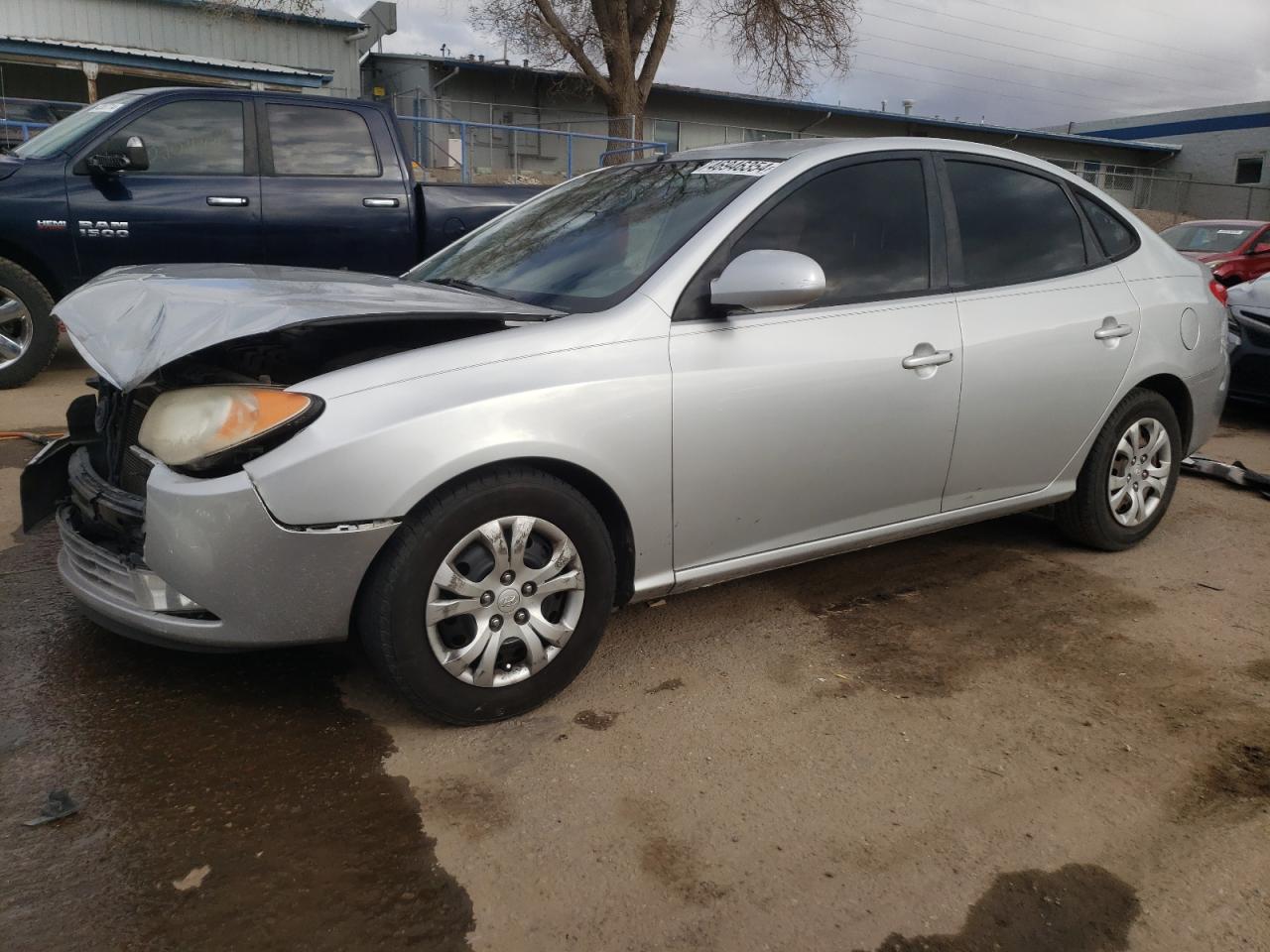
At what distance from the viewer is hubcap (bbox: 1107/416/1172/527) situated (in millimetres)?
4277

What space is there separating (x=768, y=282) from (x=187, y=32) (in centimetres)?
2521

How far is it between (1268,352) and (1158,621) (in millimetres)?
4205

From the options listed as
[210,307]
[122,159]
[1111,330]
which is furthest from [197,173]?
[1111,330]

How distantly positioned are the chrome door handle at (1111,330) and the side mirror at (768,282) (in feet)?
5.26

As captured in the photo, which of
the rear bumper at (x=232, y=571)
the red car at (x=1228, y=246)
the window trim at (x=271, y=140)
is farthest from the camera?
the red car at (x=1228, y=246)

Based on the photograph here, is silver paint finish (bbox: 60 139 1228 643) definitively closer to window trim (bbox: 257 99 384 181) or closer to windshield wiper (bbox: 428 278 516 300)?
windshield wiper (bbox: 428 278 516 300)

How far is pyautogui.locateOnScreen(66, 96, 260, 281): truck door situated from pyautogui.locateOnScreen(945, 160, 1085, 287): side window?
16.2ft

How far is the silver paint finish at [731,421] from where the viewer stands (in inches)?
99.4

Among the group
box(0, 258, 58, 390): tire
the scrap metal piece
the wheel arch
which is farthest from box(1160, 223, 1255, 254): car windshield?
Result: box(0, 258, 58, 390): tire

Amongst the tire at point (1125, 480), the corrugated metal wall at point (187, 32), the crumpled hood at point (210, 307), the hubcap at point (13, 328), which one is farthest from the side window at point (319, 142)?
the corrugated metal wall at point (187, 32)

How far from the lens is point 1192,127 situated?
154 feet

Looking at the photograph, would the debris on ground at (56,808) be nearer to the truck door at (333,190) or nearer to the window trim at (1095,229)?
the window trim at (1095,229)

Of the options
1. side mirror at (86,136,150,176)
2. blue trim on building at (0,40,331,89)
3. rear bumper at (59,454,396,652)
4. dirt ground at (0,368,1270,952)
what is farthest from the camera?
blue trim on building at (0,40,331,89)

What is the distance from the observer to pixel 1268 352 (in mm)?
6961
